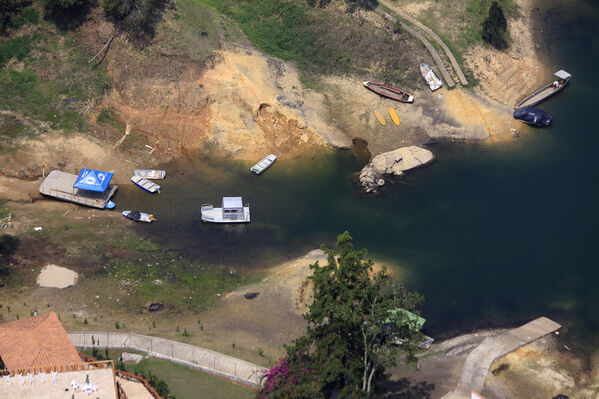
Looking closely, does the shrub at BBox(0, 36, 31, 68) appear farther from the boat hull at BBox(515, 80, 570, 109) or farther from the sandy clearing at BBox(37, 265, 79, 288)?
the boat hull at BBox(515, 80, 570, 109)

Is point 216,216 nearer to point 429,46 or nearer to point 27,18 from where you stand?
point 27,18

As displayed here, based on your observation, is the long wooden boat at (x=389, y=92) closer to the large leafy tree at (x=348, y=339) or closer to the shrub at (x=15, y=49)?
the large leafy tree at (x=348, y=339)

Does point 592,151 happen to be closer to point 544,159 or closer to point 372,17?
point 544,159

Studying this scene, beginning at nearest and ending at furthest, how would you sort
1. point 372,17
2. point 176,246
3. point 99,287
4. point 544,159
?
point 99,287, point 176,246, point 544,159, point 372,17

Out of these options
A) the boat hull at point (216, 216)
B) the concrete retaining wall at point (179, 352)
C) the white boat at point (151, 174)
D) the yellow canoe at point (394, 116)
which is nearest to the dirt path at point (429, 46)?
the yellow canoe at point (394, 116)

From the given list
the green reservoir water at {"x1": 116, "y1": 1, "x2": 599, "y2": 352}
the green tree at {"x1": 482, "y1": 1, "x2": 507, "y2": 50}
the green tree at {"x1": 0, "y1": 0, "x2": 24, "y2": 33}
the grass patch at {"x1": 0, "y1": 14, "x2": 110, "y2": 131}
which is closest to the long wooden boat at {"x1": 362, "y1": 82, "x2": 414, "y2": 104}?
the green reservoir water at {"x1": 116, "y1": 1, "x2": 599, "y2": 352}

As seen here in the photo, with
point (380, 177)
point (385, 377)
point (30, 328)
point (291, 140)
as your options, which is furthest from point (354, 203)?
point (30, 328)

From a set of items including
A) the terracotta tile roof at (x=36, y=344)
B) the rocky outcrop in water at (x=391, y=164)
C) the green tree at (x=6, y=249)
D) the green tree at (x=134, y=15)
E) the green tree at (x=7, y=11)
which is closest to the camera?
the terracotta tile roof at (x=36, y=344)
